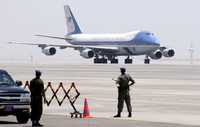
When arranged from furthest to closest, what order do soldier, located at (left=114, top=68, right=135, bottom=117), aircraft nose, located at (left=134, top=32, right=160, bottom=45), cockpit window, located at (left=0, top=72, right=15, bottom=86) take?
aircraft nose, located at (left=134, top=32, right=160, bottom=45) < soldier, located at (left=114, top=68, right=135, bottom=117) < cockpit window, located at (left=0, top=72, right=15, bottom=86)

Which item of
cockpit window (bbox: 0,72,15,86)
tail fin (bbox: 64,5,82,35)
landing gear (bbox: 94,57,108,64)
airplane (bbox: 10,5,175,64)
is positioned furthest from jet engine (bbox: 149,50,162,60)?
cockpit window (bbox: 0,72,15,86)

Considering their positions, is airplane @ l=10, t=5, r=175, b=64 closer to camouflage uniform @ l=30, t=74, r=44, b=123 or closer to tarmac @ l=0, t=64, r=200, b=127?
tarmac @ l=0, t=64, r=200, b=127

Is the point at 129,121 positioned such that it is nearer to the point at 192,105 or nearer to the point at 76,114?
the point at 76,114

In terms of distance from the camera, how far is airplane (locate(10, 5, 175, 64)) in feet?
344

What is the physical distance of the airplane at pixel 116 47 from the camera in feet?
344

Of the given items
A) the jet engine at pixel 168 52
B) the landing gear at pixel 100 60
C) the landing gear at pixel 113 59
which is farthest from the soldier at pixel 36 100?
the landing gear at pixel 113 59

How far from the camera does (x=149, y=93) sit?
41656 mm

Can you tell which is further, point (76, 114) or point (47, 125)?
point (76, 114)

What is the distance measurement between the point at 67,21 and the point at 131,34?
2003 centimetres

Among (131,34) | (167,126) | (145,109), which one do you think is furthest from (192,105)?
(131,34)

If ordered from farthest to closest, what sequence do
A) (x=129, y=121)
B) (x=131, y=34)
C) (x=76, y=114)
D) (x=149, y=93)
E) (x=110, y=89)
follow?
(x=131, y=34)
(x=110, y=89)
(x=149, y=93)
(x=76, y=114)
(x=129, y=121)

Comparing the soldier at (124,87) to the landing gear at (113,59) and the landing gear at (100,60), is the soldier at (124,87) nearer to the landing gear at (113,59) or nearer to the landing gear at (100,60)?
the landing gear at (100,60)

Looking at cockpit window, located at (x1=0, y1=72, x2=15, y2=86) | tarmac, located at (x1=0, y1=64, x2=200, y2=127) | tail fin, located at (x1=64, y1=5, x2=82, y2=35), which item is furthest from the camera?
Answer: tail fin, located at (x1=64, y1=5, x2=82, y2=35)

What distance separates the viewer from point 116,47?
354 ft
